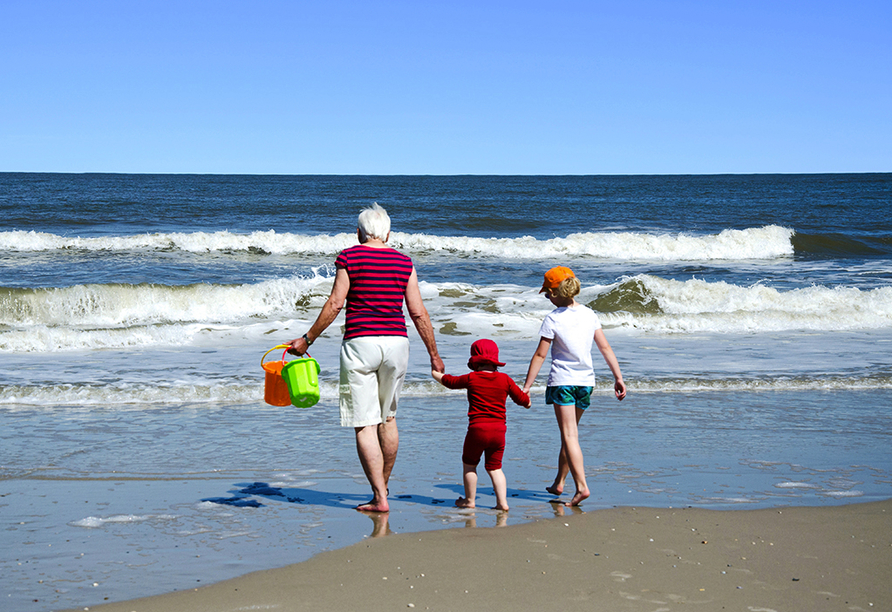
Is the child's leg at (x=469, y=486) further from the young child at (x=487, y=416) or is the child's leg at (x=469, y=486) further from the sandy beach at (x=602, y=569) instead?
the sandy beach at (x=602, y=569)

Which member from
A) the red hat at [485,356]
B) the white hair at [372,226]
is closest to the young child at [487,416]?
the red hat at [485,356]

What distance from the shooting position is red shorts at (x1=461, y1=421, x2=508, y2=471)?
430 centimetres

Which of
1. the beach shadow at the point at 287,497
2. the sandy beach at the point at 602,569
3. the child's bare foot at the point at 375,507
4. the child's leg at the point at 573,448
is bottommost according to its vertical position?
the beach shadow at the point at 287,497

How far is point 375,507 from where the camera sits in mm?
4309

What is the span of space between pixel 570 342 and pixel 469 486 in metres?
0.98

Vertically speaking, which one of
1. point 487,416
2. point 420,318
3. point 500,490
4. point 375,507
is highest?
point 420,318

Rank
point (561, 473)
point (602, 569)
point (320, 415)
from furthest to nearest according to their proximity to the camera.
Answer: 1. point (320, 415)
2. point (561, 473)
3. point (602, 569)

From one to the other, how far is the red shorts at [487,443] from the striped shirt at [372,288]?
71cm

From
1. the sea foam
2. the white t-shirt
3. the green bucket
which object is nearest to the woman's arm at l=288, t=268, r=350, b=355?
the green bucket

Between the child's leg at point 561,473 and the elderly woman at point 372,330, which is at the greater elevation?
the elderly woman at point 372,330

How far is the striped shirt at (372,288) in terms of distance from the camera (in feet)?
13.6

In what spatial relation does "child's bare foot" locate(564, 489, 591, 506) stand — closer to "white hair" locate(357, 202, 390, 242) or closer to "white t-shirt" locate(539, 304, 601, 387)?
→ "white t-shirt" locate(539, 304, 601, 387)

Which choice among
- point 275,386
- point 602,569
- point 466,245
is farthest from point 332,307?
Answer: point 466,245

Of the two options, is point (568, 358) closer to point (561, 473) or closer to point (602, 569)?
point (561, 473)
